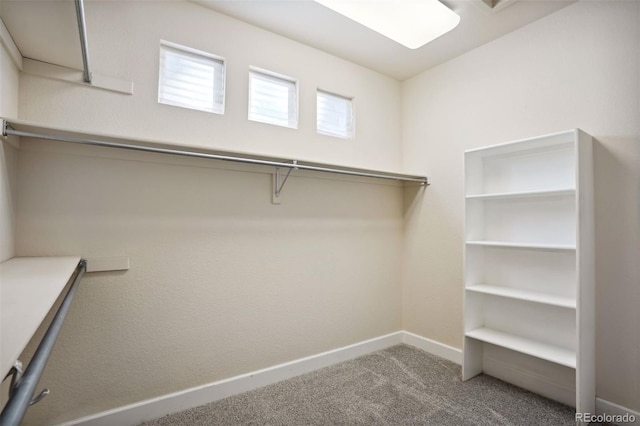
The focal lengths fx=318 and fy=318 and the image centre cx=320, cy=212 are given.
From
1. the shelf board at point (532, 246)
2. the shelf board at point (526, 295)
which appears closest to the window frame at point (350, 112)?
the shelf board at point (532, 246)

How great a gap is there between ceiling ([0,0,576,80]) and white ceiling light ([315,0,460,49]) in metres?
0.05

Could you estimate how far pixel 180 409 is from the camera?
1956mm

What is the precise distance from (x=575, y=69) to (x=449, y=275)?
1.72m

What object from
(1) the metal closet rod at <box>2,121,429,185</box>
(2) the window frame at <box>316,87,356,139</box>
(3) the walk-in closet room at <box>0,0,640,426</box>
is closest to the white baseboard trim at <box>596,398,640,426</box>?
(3) the walk-in closet room at <box>0,0,640,426</box>

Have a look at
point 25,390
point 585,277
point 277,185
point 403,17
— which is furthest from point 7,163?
point 585,277

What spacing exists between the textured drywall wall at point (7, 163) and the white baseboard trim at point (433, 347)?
2.97 metres

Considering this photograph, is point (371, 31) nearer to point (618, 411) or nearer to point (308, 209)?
point (308, 209)

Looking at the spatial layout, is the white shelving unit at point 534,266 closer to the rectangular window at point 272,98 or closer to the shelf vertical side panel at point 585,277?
the shelf vertical side panel at point 585,277

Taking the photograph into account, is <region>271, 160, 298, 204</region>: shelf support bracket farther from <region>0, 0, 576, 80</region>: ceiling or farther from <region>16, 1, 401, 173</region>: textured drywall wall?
<region>0, 0, 576, 80</region>: ceiling

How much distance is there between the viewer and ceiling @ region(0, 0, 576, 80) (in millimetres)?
1283

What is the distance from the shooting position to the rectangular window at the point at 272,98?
241 cm

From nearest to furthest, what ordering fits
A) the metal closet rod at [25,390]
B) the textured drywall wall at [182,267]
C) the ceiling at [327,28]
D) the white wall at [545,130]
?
the metal closet rod at [25,390] → the ceiling at [327,28] → the textured drywall wall at [182,267] → the white wall at [545,130]

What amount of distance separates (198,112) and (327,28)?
3.73 ft

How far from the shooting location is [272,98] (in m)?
Result: 2.50
